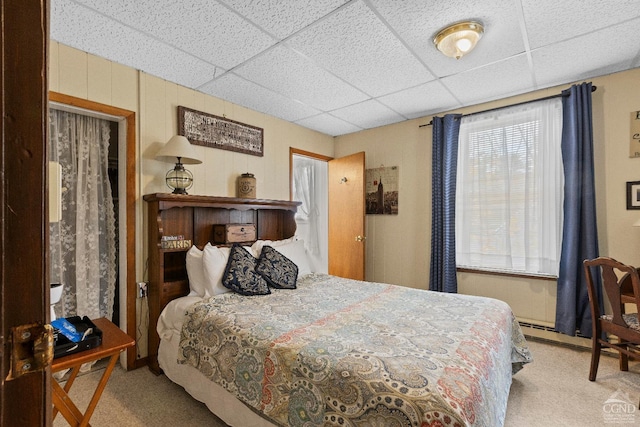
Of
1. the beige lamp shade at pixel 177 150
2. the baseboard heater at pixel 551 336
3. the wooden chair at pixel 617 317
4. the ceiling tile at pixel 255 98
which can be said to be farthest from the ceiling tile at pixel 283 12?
the baseboard heater at pixel 551 336

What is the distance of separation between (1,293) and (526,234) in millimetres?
3843

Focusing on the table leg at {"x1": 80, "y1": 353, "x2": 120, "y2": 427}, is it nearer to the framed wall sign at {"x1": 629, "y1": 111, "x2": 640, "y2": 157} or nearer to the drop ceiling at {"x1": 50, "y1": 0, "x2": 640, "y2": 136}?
the drop ceiling at {"x1": 50, "y1": 0, "x2": 640, "y2": 136}

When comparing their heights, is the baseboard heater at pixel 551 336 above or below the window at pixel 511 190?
below

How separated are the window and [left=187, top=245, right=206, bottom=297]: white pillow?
287 cm

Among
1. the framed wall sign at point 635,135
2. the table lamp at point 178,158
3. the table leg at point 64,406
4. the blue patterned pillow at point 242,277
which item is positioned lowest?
the table leg at point 64,406

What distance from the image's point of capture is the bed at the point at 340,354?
47.9 inches

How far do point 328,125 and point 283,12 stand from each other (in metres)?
2.38

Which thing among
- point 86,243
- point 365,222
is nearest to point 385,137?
point 365,222

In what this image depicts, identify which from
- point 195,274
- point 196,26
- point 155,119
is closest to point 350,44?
point 196,26

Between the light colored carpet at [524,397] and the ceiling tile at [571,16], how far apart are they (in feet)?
8.40

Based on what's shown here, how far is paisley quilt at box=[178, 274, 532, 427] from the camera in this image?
120 cm

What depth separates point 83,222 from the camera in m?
2.64

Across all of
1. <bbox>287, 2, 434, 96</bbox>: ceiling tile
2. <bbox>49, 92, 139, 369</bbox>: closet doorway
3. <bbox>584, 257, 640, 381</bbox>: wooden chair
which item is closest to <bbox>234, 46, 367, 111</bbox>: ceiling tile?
<bbox>287, 2, 434, 96</bbox>: ceiling tile

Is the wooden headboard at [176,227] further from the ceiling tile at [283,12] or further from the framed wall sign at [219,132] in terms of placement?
the ceiling tile at [283,12]
